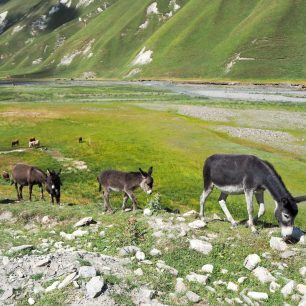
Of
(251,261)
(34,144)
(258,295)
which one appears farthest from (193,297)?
(34,144)

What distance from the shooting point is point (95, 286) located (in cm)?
1183

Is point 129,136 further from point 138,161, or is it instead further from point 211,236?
point 211,236

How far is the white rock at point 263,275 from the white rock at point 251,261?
23cm

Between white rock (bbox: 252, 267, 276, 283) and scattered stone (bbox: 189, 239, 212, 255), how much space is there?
1.83 m

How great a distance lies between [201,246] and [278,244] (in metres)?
2.57

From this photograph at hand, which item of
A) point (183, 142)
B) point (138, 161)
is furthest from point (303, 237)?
point (183, 142)

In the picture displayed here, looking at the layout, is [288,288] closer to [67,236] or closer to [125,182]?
[67,236]

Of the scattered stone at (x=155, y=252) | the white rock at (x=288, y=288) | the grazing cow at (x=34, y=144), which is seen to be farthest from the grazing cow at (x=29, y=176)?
the grazing cow at (x=34, y=144)

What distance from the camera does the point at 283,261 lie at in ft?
45.7

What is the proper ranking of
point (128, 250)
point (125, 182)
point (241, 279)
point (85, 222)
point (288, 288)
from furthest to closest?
point (125, 182) < point (85, 222) < point (128, 250) < point (241, 279) < point (288, 288)

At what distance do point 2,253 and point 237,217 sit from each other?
17.8 m

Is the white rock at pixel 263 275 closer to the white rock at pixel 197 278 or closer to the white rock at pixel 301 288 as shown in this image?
the white rock at pixel 301 288

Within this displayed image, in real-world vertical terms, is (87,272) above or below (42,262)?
above

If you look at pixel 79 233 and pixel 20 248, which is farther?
pixel 79 233
